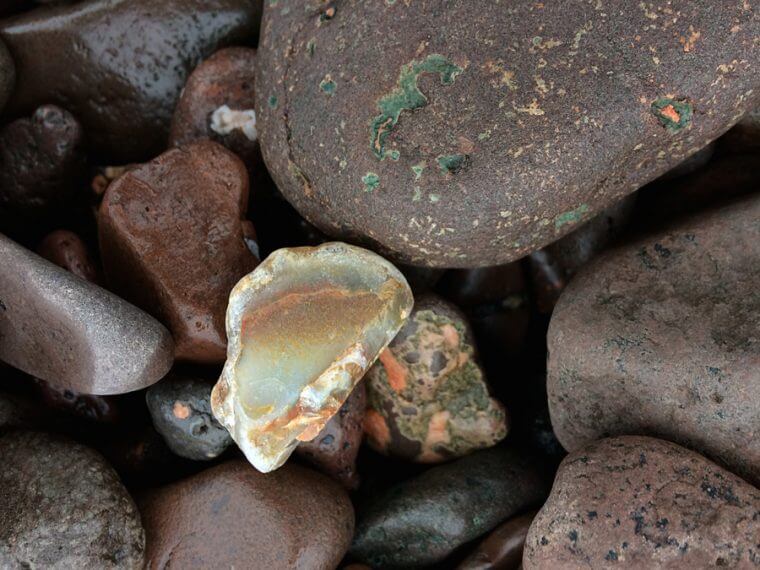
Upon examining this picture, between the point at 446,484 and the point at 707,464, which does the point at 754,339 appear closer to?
the point at 707,464

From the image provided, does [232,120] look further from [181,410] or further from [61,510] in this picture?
[61,510]

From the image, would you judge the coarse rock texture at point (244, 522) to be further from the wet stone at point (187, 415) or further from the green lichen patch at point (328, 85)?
the green lichen patch at point (328, 85)

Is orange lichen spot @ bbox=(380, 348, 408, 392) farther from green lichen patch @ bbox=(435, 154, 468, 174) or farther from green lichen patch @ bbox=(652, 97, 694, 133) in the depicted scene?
green lichen patch @ bbox=(652, 97, 694, 133)

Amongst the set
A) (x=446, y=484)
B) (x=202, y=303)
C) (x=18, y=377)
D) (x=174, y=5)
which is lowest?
(x=446, y=484)

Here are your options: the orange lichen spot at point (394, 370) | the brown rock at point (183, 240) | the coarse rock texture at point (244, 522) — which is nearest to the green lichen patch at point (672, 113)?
the orange lichen spot at point (394, 370)

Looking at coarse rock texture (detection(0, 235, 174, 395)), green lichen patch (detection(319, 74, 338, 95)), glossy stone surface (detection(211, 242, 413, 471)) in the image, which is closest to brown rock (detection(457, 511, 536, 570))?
glossy stone surface (detection(211, 242, 413, 471))

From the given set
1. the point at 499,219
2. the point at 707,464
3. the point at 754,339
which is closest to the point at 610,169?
the point at 499,219
